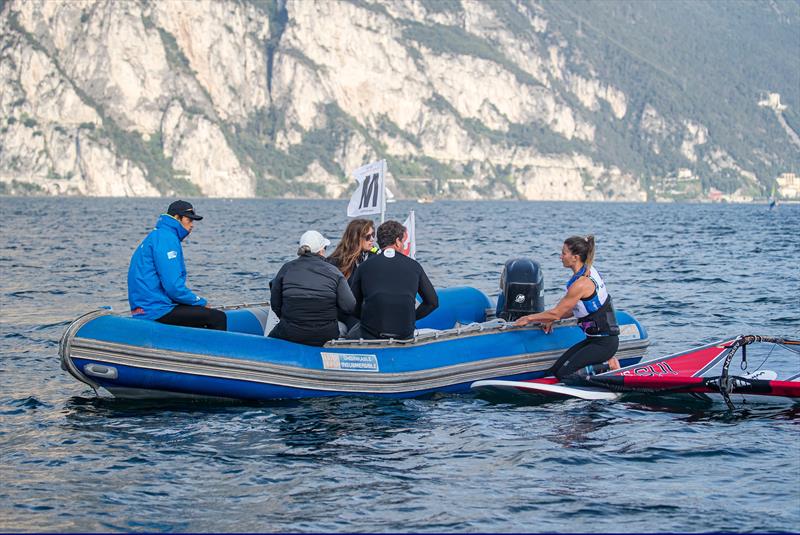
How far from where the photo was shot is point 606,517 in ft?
25.3

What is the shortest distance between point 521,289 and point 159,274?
4.68 meters

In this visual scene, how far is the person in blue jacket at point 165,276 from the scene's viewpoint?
11344 mm

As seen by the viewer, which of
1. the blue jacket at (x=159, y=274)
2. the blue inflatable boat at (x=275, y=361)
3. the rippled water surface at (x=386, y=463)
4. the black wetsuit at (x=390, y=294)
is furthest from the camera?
the black wetsuit at (x=390, y=294)

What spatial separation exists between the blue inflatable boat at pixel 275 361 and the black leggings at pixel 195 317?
47cm

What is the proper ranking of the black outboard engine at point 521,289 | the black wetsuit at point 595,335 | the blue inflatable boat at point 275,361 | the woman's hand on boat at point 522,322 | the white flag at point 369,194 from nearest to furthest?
the blue inflatable boat at point 275,361, the black wetsuit at point 595,335, the woman's hand on boat at point 522,322, the black outboard engine at point 521,289, the white flag at point 369,194

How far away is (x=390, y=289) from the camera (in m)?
11.5

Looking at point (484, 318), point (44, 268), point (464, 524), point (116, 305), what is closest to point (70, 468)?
point (464, 524)

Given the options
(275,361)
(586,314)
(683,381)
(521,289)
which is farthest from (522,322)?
(275,361)

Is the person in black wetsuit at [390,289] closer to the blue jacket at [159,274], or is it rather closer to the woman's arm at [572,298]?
the woman's arm at [572,298]

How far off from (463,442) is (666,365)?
3126 millimetres

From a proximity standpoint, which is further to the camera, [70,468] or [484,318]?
[484,318]

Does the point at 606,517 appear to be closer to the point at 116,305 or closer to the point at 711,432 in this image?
the point at 711,432

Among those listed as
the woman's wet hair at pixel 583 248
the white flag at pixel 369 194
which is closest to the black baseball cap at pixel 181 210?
the white flag at pixel 369 194

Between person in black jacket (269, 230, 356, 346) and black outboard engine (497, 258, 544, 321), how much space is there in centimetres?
302
